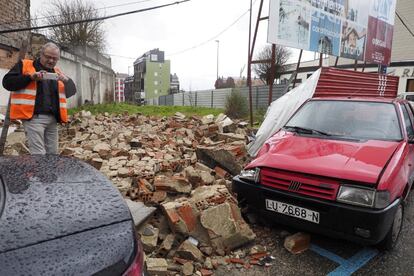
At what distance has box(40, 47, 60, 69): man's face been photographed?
3643 millimetres

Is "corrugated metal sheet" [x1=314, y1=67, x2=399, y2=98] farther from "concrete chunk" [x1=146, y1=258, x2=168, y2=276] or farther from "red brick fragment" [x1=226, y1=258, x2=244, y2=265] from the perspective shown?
"concrete chunk" [x1=146, y1=258, x2=168, y2=276]

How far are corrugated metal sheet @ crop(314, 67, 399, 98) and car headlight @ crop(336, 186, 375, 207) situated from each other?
3832mm

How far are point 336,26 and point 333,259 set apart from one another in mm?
8563

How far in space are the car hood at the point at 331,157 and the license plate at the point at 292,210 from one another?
339 mm

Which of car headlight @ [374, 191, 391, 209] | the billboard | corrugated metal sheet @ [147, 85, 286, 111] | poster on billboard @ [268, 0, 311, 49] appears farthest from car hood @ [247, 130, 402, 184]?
corrugated metal sheet @ [147, 85, 286, 111]

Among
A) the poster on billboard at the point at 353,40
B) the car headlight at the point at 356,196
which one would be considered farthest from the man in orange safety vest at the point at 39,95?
the poster on billboard at the point at 353,40

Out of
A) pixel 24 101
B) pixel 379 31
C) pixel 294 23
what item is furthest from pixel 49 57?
pixel 379 31

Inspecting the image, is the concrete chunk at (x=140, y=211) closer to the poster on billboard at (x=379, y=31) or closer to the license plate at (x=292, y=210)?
the license plate at (x=292, y=210)

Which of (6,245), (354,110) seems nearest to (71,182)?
(6,245)

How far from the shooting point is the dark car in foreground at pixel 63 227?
106cm

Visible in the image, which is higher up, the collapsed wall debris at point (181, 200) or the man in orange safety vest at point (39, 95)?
the man in orange safety vest at point (39, 95)

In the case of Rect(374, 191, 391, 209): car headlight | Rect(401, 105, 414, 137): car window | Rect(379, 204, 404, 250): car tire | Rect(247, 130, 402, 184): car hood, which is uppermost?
Rect(401, 105, 414, 137): car window

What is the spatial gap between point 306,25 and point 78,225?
27.6 ft

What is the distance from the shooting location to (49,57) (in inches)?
145
